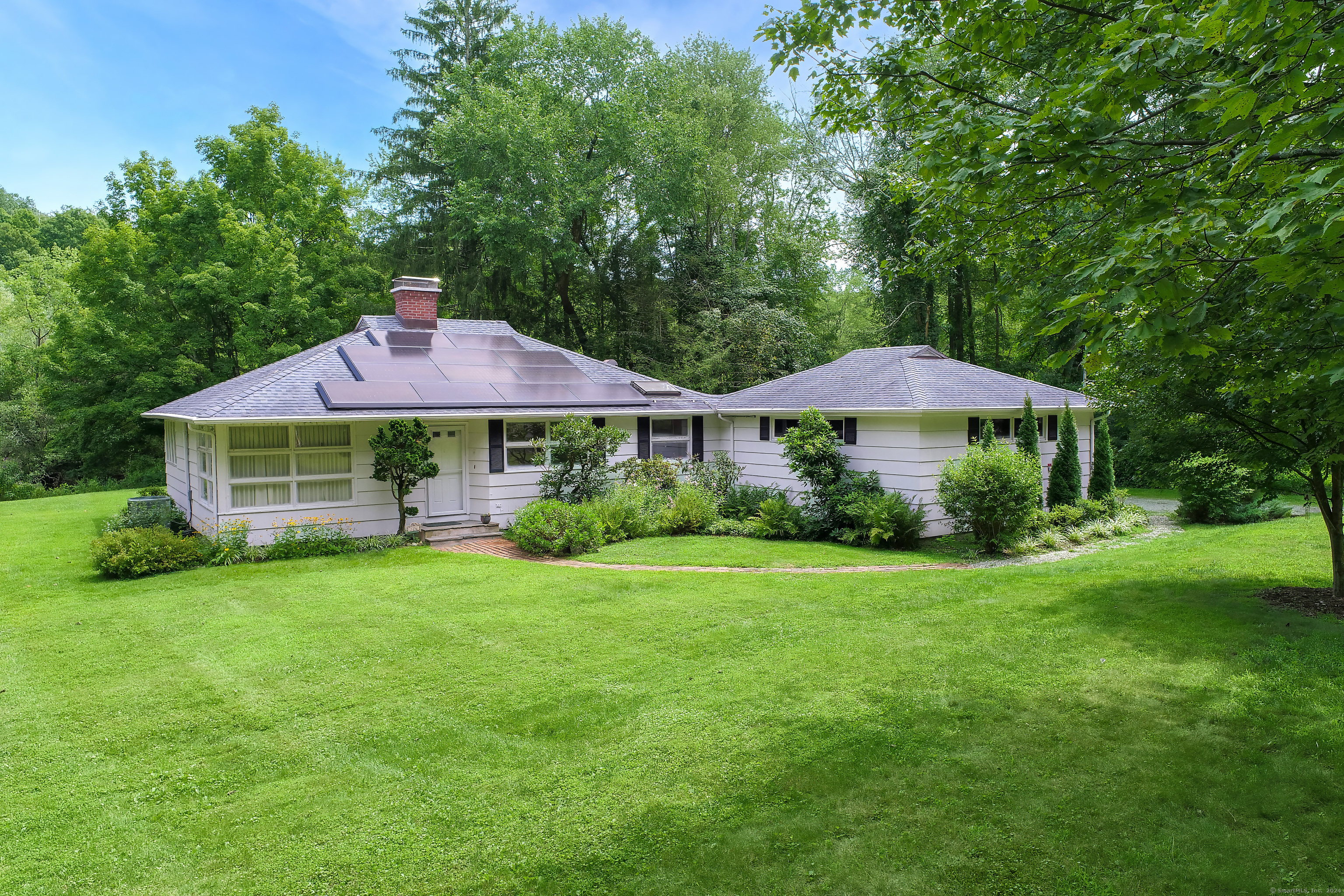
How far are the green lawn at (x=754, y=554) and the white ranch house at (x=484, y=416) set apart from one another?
6.05 ft

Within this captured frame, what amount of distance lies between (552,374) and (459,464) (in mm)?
2892

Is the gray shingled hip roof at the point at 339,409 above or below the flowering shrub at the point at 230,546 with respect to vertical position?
above

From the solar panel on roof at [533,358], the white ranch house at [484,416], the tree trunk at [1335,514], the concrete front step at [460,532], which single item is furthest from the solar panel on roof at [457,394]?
the tree trunk at [1335,514]

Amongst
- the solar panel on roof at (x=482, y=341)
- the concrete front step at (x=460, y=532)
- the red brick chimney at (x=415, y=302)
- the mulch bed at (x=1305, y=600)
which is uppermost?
the red brick chimney at (x=415, y=302)

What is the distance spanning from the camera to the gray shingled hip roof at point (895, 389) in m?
13.8

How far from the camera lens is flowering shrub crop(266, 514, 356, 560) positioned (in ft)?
38.9

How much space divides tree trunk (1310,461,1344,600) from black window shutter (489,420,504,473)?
39.2ft

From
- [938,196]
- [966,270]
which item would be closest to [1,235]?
[966,270]

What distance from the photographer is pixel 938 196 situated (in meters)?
5.54

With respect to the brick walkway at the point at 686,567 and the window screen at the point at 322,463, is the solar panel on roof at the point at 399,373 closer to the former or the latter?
the window screen at the point at 322,463

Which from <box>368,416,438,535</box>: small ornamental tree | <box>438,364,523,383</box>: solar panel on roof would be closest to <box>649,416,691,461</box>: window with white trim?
<box>438,364,523,383</box>: solar panel on roof

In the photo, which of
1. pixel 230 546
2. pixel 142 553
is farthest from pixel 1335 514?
pixel 142 553

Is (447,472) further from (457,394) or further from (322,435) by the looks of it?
(322,435)

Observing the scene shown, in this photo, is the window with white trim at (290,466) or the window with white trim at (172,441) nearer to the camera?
the window with white trim at (290,466)
